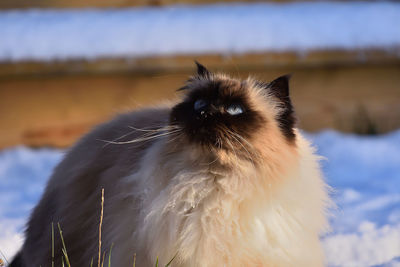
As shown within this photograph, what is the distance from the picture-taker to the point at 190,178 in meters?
1.75

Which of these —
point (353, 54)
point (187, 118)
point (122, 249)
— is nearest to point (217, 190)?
point (187, 118)

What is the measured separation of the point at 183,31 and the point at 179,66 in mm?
294

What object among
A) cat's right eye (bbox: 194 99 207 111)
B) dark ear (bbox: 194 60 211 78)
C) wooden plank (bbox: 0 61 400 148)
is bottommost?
wooden plank (bbox: 0 61 400 148)

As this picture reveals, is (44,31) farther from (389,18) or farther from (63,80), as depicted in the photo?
(389,18)

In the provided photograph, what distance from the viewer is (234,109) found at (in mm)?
1763

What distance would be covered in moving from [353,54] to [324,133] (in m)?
0.64

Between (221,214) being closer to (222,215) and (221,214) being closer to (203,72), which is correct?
(222,215)

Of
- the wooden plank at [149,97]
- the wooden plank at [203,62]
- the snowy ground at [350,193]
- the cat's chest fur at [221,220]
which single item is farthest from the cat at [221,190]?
the wooden plank at [149,97]

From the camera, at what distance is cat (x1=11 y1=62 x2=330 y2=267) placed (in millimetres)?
1729

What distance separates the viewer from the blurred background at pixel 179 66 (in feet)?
13.0

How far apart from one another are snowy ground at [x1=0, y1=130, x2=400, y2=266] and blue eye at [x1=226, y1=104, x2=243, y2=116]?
1065 millimetres

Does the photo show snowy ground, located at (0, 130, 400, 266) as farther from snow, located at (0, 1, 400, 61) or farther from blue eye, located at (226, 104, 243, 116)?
blue eye, located at (226, 104, 243, 116)

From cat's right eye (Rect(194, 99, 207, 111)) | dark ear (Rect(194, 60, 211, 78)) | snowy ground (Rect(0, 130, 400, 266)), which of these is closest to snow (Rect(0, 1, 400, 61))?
snowy ground (Rect(0, 130, 400, 266))

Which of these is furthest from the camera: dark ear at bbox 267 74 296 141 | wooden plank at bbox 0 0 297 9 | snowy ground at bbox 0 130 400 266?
wooden plank at bbox 0 0 297 9
